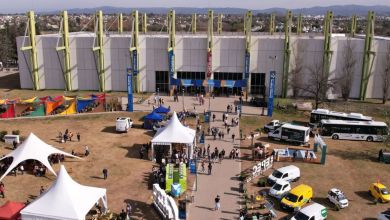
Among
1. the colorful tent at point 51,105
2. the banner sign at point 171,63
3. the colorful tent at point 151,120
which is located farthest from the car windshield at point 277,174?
the banner sign at point 171,63

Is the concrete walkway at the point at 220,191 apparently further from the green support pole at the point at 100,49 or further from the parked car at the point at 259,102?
the green support pole at the point at 100,49

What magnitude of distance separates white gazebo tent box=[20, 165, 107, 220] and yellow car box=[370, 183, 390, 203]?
17941 mm

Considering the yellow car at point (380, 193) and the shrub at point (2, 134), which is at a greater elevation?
the shrub at point (2, 134)

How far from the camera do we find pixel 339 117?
40.4m

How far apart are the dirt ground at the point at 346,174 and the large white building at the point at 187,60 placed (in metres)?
17.2

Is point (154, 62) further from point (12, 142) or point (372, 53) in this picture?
point (372, 53)

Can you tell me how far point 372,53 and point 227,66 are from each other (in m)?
19.2

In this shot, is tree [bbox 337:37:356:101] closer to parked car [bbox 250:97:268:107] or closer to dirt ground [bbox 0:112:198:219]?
parked car [bbox 250:97:268:107]

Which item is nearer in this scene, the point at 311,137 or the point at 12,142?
the point at 12,142

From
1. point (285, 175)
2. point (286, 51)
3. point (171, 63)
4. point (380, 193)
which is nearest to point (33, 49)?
point (171, 63)

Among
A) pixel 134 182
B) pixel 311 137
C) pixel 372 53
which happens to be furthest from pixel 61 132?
pixel 372 53

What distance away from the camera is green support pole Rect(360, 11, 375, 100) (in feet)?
165

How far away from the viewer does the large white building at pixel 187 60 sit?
52844 millimetres

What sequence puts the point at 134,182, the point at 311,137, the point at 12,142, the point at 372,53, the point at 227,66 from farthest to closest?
the point at 227,66 < the point at 372,53 < the point at 311,137 < the point at 12,142 < the point at 134,182
